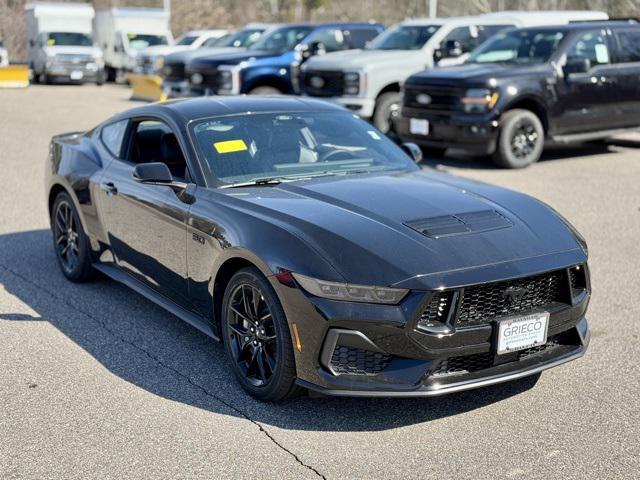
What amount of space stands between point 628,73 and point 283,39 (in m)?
8.14

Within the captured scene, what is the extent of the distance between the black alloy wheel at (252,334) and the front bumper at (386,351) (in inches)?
10.4

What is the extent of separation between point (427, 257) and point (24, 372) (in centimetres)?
243

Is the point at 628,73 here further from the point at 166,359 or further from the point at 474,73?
the point at 166,359

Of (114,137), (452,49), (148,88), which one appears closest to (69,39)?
(148,88)

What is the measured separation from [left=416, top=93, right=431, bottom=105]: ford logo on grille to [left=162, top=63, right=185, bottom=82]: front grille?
30.8 ft

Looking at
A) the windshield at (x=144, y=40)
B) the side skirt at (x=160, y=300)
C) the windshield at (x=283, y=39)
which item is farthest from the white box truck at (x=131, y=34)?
the side skirt at (x=160, y=300)

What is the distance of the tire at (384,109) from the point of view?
15.0 metres

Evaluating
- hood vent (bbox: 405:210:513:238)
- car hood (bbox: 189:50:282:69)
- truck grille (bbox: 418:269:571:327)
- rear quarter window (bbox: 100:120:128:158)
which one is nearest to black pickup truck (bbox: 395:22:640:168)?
car hood (bbox: 189:50:282:69)

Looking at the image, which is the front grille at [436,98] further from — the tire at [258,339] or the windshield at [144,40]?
the windshield at [144,40]

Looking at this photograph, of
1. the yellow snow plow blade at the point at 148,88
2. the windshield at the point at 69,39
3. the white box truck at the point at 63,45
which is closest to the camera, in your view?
the yellow snow plow blade at the point at 148,88

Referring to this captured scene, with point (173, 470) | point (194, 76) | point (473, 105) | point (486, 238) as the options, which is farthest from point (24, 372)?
point (194, 76)

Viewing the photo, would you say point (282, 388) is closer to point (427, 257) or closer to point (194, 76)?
point (427, 257)

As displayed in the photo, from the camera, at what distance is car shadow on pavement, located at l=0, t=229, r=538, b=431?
4.52m

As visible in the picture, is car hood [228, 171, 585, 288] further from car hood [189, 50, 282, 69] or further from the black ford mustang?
car hood [189, 50, 282, 69]
